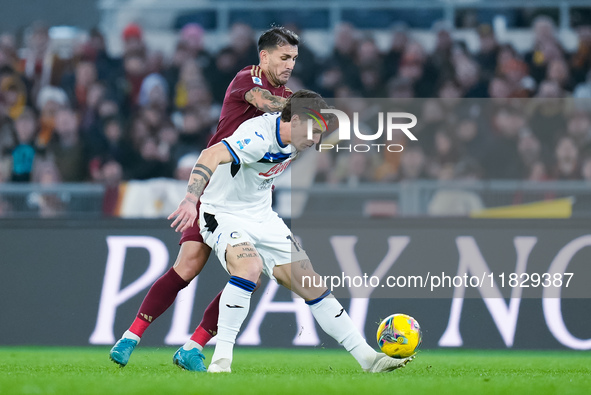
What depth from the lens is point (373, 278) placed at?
8594 mm

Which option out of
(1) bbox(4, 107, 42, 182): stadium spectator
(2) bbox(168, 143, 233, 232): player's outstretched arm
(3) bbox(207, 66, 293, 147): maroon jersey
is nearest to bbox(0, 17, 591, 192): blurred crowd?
(1) bbox(4, 107, 42, 182): stadium spectator

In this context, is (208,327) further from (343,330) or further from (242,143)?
(242,143)

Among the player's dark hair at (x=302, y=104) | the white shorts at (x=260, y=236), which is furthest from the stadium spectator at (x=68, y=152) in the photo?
the player's dark hair at (x=302, y=104)

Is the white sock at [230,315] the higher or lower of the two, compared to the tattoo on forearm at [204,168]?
lower

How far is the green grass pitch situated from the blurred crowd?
2.11 m

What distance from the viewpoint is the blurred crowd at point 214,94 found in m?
9.43

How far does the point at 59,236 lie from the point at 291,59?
356 centimetres

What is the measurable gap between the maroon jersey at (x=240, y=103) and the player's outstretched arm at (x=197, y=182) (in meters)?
0.51

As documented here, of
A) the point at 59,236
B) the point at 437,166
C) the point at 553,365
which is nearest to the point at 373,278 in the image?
the point at 437,166

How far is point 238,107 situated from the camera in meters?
6.29

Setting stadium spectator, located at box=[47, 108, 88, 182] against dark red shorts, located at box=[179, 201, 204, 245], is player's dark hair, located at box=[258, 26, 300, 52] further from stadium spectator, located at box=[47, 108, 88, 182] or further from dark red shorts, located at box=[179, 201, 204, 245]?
stadium spectator, located at box=[47, 108, 88, 182]

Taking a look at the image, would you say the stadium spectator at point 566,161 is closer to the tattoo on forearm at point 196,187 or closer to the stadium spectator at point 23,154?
the tattoo on forearm at point 196,187

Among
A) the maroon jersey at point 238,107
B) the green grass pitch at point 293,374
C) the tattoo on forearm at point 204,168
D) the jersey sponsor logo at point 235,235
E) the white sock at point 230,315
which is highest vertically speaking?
the maroon jersey at point 238,107

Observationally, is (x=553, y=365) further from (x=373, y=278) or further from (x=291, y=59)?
(x=291, y=59)
